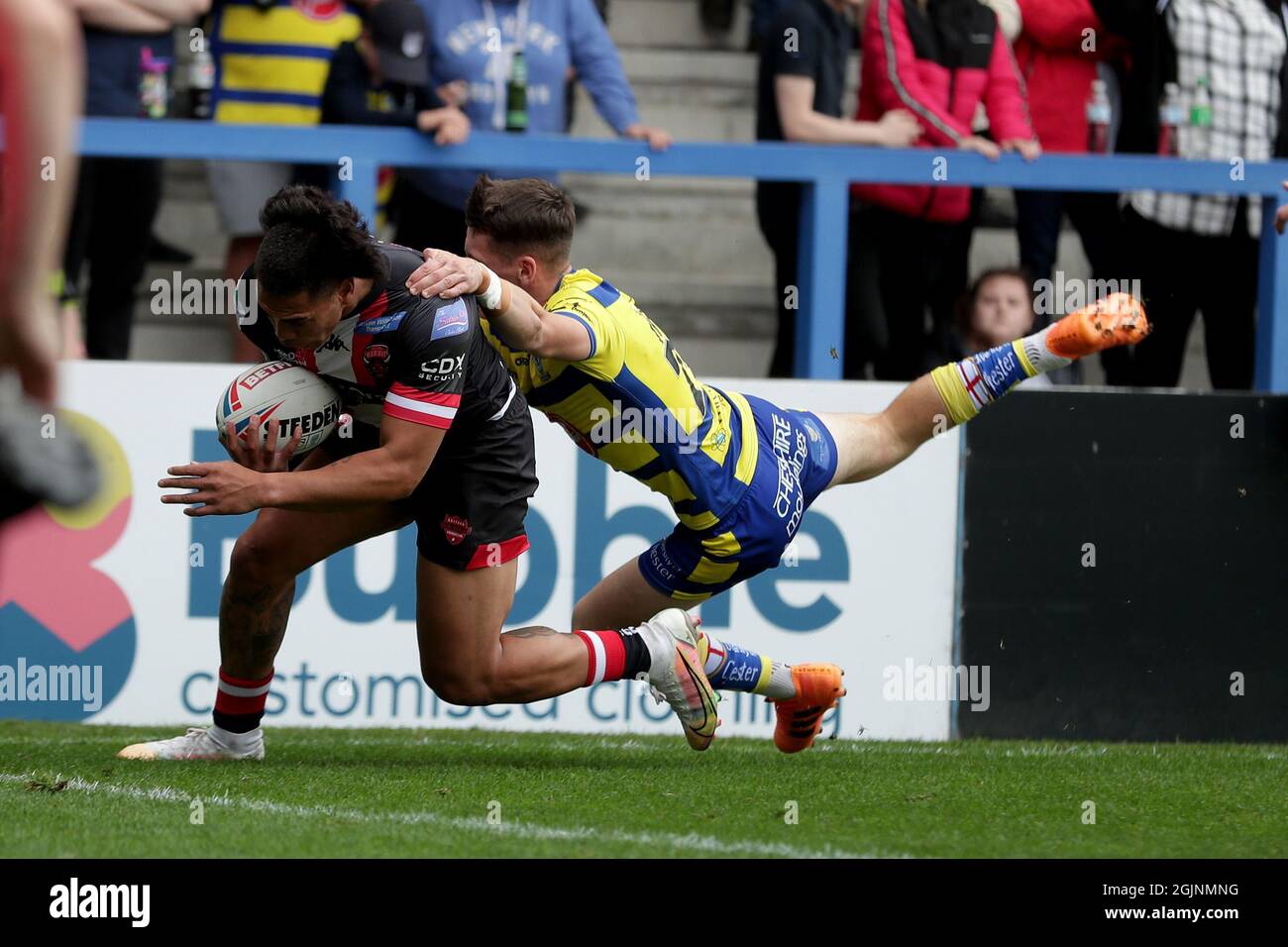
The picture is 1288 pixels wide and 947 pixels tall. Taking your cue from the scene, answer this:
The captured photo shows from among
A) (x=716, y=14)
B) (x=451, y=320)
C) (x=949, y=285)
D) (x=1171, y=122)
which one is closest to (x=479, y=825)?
(x=451, y=320)

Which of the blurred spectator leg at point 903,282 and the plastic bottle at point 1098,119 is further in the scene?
the plastic bottle at point 1098,119

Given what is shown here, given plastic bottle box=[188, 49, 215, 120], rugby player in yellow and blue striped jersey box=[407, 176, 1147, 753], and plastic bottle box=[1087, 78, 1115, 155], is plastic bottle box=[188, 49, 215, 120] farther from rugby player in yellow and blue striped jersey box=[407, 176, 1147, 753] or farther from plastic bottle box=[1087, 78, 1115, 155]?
plastic bottle box=[1087, 78, 1115, 155]

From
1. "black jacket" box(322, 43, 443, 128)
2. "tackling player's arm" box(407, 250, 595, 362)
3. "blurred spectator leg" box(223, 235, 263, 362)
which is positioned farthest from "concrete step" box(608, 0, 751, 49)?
"tackling player's arm" box(407, 250, 595, 362)

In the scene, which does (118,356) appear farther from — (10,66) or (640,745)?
(10,66)

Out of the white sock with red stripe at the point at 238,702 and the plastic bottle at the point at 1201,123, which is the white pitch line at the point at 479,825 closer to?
the white sock with red stripe at the point at 238,702

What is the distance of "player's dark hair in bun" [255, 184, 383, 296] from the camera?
16.6 ft

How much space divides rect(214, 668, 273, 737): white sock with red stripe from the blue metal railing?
2.55 metres

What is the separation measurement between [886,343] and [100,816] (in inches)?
186

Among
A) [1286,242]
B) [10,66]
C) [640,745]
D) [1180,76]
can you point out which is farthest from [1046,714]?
[10,66]

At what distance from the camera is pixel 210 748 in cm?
614

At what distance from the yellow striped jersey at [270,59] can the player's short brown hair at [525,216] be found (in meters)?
2.66

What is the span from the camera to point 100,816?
4969mm

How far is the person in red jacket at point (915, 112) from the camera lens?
8.48m

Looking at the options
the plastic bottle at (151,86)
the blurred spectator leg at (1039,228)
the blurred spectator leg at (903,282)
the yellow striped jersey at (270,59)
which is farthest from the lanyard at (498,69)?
the blurred spectator leg at (1039,228)
